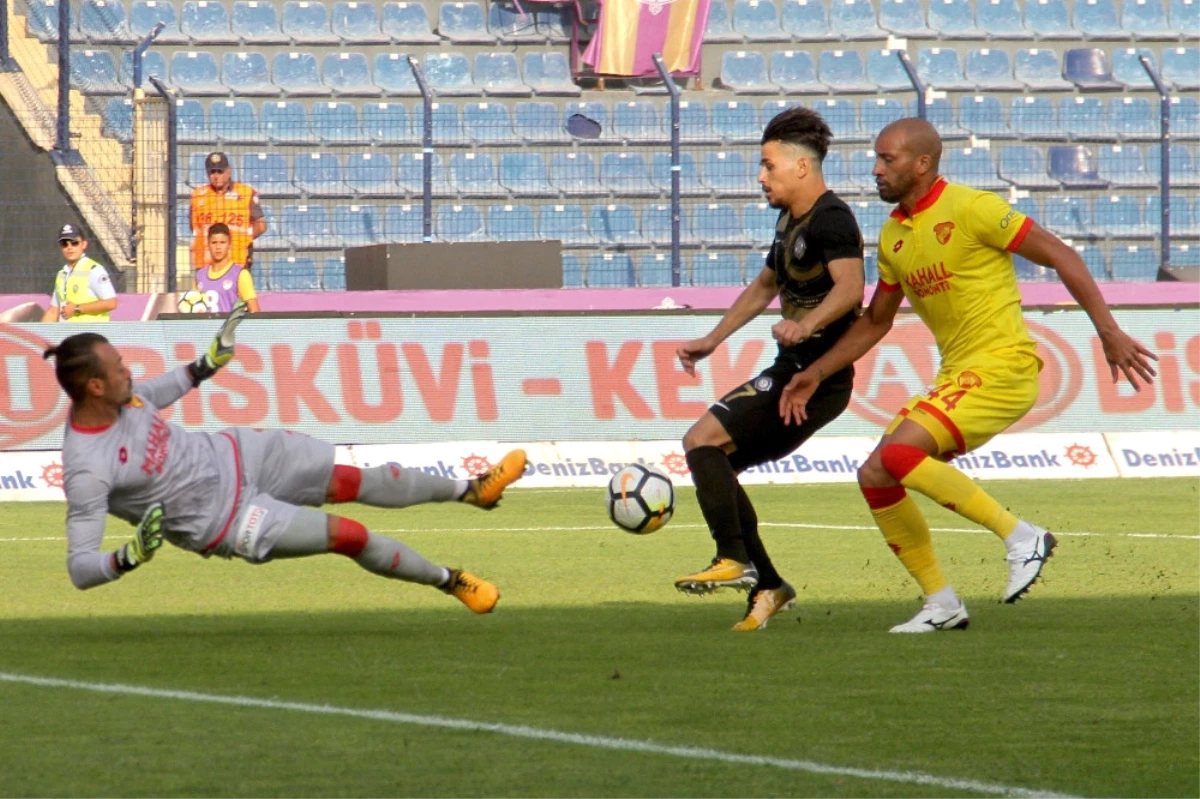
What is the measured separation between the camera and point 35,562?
1036cm

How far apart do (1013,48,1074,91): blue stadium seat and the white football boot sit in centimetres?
2109

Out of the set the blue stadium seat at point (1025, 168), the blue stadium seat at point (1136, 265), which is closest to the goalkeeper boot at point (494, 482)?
the blue stadium seat at point (1136, 265)

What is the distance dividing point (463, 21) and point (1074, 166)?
8934mm

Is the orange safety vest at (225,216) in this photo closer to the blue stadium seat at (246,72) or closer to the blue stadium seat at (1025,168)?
the blue stadium seat at (246,72)

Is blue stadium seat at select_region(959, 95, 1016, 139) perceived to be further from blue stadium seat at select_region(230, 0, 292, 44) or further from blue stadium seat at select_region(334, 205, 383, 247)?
blue stadium seat at select_region(230, 0, 292, 44)

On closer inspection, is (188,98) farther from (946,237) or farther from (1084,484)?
(946,237)

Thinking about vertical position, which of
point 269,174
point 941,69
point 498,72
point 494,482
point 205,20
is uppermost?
point 205,20

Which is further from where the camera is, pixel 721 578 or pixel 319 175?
pixel 319 175

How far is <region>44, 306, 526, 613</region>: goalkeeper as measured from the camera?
6539 mm

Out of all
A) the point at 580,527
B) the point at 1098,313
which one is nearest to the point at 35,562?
the point at 580,527

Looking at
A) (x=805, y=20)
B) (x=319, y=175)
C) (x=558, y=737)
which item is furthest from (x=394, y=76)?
(x=558, y=737)

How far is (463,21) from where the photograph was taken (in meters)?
27.2

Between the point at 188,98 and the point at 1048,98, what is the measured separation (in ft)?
39.2

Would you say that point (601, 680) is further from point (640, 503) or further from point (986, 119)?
point (986, 119)
